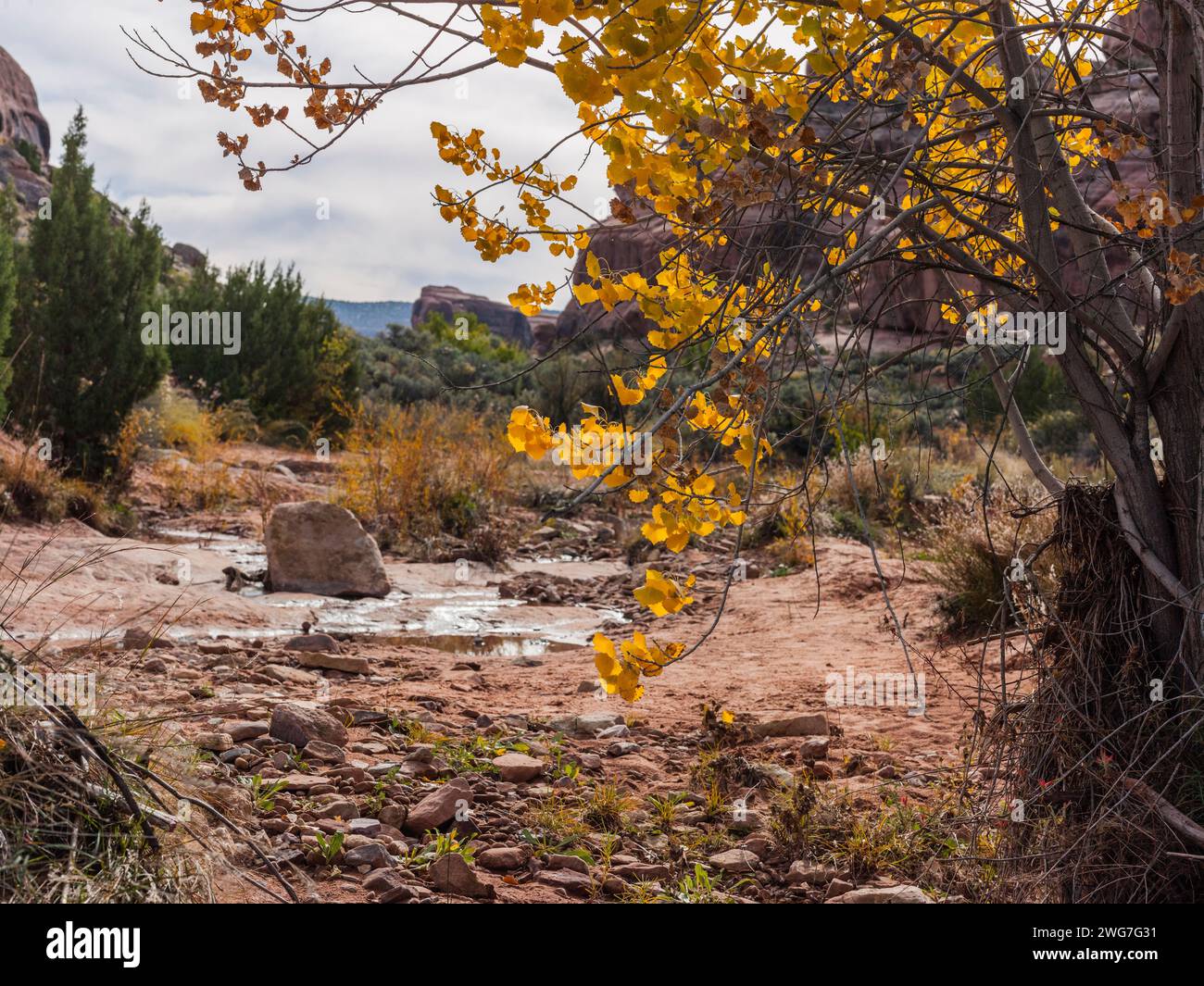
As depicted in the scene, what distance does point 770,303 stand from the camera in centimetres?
265

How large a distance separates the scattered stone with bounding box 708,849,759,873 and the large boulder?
5.15 meters

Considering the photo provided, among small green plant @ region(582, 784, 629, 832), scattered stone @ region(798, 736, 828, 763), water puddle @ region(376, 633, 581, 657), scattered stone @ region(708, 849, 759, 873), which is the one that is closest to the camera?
scattered stone @ region(708, 849, 759, 873)

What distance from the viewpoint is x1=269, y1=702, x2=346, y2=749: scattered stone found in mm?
3670

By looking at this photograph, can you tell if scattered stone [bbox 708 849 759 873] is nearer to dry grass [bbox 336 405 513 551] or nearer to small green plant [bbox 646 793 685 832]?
small green plant [bbox 646 793 685 832]

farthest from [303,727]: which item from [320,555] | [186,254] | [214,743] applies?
[186,254]

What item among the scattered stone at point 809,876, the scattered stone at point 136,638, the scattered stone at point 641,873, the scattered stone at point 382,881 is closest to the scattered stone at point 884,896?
the scattered stone at point 809,876

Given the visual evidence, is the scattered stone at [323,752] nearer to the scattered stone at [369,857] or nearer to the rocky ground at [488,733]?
the rocky ground at [488,733]

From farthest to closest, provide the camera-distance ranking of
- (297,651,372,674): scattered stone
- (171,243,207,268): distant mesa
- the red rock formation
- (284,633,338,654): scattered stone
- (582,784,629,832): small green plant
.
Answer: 1. the red rock formation
2. (171,243,207,268): distant mesa
3. (284,633,338,654): scattered stone
4. (297,651,372,674): scattered stone
5. (582,784,629,832): small green plant

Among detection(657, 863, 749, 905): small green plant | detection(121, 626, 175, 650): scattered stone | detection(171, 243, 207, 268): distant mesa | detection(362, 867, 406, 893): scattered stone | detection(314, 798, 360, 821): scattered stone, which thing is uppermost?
detection(171, 243, 207, 268): distant mesa

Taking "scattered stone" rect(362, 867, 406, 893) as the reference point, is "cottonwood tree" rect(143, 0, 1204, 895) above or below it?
above

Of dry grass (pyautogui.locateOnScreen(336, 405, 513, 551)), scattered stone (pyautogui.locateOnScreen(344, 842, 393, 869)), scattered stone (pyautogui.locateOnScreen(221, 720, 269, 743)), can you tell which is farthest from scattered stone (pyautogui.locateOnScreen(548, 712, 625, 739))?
dry grass (pyautogui.locateOnScreen(336, 405, 513, 551))
